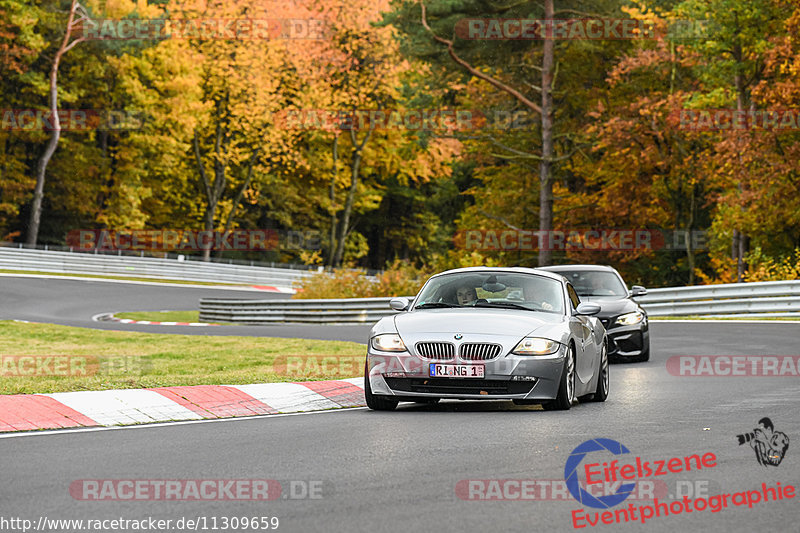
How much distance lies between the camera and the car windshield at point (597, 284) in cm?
1891

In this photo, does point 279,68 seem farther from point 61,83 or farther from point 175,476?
point 175,476

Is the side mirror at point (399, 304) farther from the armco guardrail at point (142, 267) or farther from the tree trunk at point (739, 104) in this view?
the armco guardrail at point (142, 267)

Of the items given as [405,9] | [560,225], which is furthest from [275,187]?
[405,9]

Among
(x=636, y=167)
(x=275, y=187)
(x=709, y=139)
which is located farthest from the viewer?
(x=275, y=187)

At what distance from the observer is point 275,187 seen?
6944 centimetres

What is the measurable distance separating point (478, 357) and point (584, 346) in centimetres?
164

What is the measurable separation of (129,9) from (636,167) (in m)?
27.7
